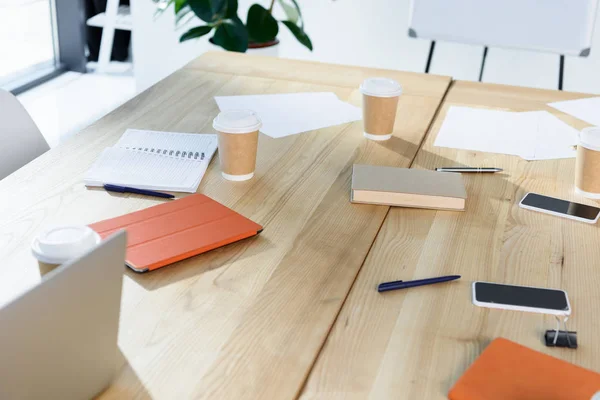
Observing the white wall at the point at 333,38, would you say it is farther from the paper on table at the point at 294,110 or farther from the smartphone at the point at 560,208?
the smartphone at the point at 560,208

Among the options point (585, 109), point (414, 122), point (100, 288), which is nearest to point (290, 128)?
point (414, 122)

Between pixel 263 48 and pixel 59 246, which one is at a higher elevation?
pixel 59 246

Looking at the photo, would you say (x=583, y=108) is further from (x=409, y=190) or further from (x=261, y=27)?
(x=261, y=27)

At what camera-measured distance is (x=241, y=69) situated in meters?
2.06

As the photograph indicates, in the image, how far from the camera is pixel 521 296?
104 cm

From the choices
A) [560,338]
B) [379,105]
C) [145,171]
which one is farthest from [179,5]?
[560,338]

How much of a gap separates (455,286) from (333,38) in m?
2.74

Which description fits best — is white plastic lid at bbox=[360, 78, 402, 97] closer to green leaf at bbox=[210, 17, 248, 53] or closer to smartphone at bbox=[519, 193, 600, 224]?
smartphone at bbox=[519, 193, 600, 224]

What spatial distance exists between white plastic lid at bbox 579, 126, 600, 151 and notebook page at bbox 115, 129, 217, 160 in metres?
0.71

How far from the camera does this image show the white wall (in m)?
3.56

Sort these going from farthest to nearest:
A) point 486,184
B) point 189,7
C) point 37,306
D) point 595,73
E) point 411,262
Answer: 1. point 595,73
2. point 189,7
3. point 486,184
4. point 411,262
5. point 37,306

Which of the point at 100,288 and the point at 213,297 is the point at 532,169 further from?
the point at 100,288

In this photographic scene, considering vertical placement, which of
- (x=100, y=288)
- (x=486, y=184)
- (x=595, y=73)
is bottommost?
(x=595, y=73)

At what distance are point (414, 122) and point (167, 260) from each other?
0.85 meters
